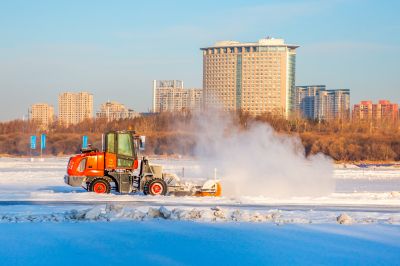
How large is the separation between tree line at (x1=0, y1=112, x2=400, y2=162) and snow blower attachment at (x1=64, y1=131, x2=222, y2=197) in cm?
3658

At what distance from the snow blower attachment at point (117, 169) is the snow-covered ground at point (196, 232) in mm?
1112

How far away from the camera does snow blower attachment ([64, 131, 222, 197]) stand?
26516 mm

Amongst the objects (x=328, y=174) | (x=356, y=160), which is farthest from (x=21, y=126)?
(x=328, y=174)

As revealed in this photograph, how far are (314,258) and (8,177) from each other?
28.4 m

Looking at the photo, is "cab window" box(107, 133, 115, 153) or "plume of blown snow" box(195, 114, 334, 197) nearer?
"cab window" box(107, 133, 115, 153)

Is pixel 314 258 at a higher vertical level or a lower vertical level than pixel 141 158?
lower

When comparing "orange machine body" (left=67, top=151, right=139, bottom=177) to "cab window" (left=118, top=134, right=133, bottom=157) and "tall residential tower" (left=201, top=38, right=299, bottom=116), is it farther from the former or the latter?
"tall residential tower" (left=201, top=38, right=299, bottom=116)

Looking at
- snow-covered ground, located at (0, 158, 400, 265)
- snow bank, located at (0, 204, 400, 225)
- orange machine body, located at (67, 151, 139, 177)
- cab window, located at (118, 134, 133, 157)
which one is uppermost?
cab window, located at (118, 134, 133, 157)

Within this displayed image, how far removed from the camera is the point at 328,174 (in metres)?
36.5

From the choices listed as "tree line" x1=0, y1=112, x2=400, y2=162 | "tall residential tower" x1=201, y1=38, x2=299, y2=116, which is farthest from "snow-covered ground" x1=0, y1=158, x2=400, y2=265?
"tall residential tower" x1=201, y1=38, x2=299, y2=116

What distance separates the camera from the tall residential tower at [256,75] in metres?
193

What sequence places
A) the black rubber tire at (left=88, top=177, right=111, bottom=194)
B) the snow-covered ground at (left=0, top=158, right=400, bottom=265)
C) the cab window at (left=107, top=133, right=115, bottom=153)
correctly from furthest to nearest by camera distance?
the black rubber tire at (left=88, top=177, right=111, bottom=194), the cab window at (left=107, top=133, right=115, bottom=153), the snow-covered ground at (left=0, top=158, right=400, bottom=265)

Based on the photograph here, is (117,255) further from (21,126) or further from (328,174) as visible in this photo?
(21,126)

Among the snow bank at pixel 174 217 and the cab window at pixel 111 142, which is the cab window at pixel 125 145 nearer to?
the cab window at pixel 111 142
